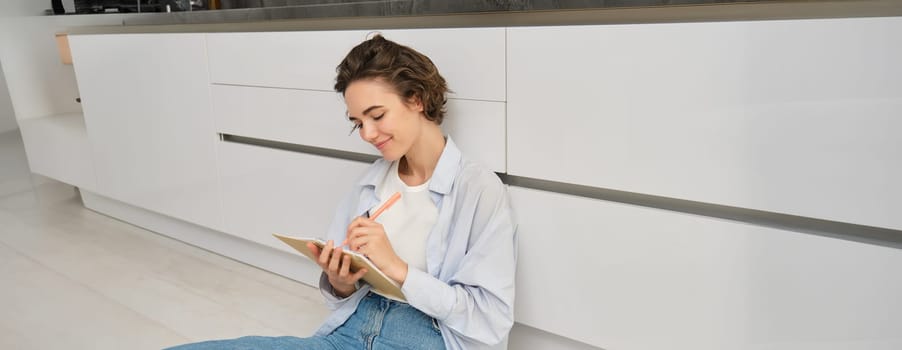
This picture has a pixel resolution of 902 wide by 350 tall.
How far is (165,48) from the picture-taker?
2.03m

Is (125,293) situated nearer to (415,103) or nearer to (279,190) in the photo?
(279,190)

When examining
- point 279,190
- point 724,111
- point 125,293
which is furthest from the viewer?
point 125,293

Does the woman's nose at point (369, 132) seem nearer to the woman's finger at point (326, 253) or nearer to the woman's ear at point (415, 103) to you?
the woman's ear at point (415, 103)

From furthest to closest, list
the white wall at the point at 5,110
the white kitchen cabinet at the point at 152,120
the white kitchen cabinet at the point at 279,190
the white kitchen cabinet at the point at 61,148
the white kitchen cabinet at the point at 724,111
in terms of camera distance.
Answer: the white wall at the point at 5,110
the white kitchen cabinet at the point at 61,148
the white kitchen cabinet at the point at 152,120
the white kitchen cabinet at the point at 279,190
the white kitchen cabinet at the point at 724,111

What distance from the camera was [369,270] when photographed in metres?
1.06

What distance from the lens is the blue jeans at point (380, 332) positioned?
44.9 inches

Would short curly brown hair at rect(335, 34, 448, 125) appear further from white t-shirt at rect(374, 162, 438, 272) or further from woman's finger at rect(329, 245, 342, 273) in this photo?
woman's finger at rect(329, 245, 342, 273)

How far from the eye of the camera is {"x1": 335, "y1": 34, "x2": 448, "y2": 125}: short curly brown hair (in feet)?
3.68

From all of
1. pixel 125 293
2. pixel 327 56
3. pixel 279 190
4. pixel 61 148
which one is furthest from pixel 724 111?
pixel 61 148

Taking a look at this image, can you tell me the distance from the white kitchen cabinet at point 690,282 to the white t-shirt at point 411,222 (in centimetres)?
19

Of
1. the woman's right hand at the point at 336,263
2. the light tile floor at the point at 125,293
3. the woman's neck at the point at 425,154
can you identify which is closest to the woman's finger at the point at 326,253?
the woman's right hand at the point at 336,263

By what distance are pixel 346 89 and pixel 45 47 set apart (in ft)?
8.30

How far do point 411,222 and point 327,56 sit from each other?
54cm

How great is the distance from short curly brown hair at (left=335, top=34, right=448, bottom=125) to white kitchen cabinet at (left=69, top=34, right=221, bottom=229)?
942mm
